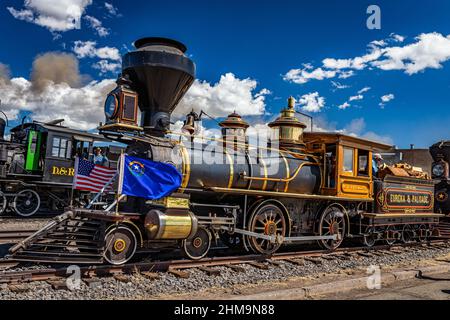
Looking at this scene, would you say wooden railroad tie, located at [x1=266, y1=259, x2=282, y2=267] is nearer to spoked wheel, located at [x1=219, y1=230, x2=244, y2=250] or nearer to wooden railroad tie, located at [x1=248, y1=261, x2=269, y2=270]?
wooden railroad tie, located at [x1=248, y1=261, x2=269, y2=270]

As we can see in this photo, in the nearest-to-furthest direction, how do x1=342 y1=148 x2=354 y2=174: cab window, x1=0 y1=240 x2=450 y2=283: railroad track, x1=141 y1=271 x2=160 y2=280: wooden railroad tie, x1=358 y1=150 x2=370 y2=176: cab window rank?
x1=0 y1=240 x2=450 y2=283: railroad track
x1=141 y1=271 x2=160 y2=280: wooden railroad tie
x1=342 y1=148 x2=354 y2=174: cab window
x1=358 y1=150 x2=370 y2=176: cab window

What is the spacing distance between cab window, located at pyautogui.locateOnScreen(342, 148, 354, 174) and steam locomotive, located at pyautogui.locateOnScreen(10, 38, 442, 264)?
26 mm

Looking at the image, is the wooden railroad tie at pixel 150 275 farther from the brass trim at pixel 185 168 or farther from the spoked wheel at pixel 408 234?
the spoked wheel at pixel 408 234

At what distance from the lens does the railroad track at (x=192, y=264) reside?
18.0ft

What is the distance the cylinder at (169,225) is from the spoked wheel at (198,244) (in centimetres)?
46

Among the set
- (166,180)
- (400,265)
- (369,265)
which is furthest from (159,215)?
(400,265)

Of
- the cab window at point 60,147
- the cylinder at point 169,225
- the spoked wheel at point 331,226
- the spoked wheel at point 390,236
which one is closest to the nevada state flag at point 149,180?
the cylinder at point 169,225

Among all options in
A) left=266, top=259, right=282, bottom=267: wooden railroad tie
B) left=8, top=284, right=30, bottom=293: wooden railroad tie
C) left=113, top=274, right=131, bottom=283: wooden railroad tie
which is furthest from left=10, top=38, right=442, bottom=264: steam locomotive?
left=8, top=284, right=30, bottom=293: wooden railroad tie

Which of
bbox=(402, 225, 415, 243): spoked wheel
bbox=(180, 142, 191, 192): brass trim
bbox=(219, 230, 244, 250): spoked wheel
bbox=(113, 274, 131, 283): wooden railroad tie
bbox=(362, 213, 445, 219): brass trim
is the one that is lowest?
bbox=(113, 274, 131, 283): wooden railroad tie

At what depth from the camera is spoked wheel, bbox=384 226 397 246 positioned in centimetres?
1072

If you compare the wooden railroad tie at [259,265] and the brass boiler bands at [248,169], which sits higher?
the brass boiler bands at [248,169]

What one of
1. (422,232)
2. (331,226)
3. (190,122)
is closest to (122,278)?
(190,122)
